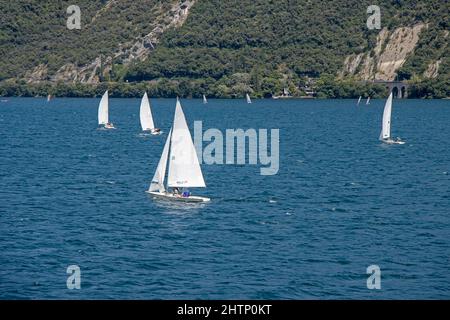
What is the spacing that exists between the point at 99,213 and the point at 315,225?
16214 mm

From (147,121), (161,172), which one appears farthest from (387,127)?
(161,172)

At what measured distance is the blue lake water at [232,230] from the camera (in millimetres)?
53938

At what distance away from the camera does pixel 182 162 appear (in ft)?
264

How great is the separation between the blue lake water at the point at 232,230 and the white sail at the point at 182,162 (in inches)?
96.8

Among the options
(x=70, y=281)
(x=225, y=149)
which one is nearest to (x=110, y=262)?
(x=70, y=281)

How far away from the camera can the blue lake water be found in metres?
53.9

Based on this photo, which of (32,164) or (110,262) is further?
(32,164)

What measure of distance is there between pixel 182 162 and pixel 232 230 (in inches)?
533

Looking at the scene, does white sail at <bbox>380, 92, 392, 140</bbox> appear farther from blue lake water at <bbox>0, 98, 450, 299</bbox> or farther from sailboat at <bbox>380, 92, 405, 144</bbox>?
blue lake water at <bbox>0, 98, 450, 299</bbox>

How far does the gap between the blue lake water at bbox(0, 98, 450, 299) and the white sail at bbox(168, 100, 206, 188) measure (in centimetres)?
246

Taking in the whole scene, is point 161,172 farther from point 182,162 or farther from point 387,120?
point 387,120

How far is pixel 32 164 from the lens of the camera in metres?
111
